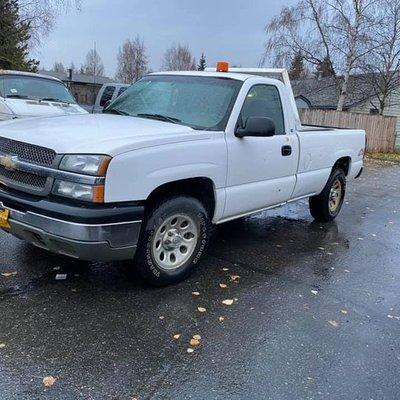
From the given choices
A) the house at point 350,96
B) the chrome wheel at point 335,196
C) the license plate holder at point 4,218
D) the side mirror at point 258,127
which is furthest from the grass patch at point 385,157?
the license plate holder at point 4,218

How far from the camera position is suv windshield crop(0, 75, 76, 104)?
32.1 feet

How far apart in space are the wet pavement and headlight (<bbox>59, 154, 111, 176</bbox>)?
1148mm

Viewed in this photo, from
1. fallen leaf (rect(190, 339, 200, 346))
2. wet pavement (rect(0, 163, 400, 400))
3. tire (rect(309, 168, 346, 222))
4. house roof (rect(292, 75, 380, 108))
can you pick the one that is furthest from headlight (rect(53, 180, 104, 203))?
house roof (rect(292, 75, 380, 108))

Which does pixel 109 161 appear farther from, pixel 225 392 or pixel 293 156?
pixel 293 156

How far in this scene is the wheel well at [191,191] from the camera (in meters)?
4.12

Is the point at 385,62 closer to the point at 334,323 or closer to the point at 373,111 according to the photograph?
the point at 373,111

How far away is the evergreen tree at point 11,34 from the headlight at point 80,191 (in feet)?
75.5

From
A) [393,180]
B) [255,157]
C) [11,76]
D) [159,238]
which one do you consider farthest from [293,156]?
[393,180]

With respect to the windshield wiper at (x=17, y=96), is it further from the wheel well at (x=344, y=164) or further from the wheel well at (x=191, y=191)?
the wheel well at (x=191, y=191)

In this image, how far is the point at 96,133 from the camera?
Answer: 12.9 feet

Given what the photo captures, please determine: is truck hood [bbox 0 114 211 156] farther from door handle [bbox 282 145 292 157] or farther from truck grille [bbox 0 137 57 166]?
door handle [bbox 282 145 292 157]

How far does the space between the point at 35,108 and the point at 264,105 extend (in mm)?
5784

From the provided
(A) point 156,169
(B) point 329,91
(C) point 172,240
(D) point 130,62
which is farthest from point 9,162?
(D) point 130,62

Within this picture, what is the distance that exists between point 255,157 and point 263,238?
1.67 m
